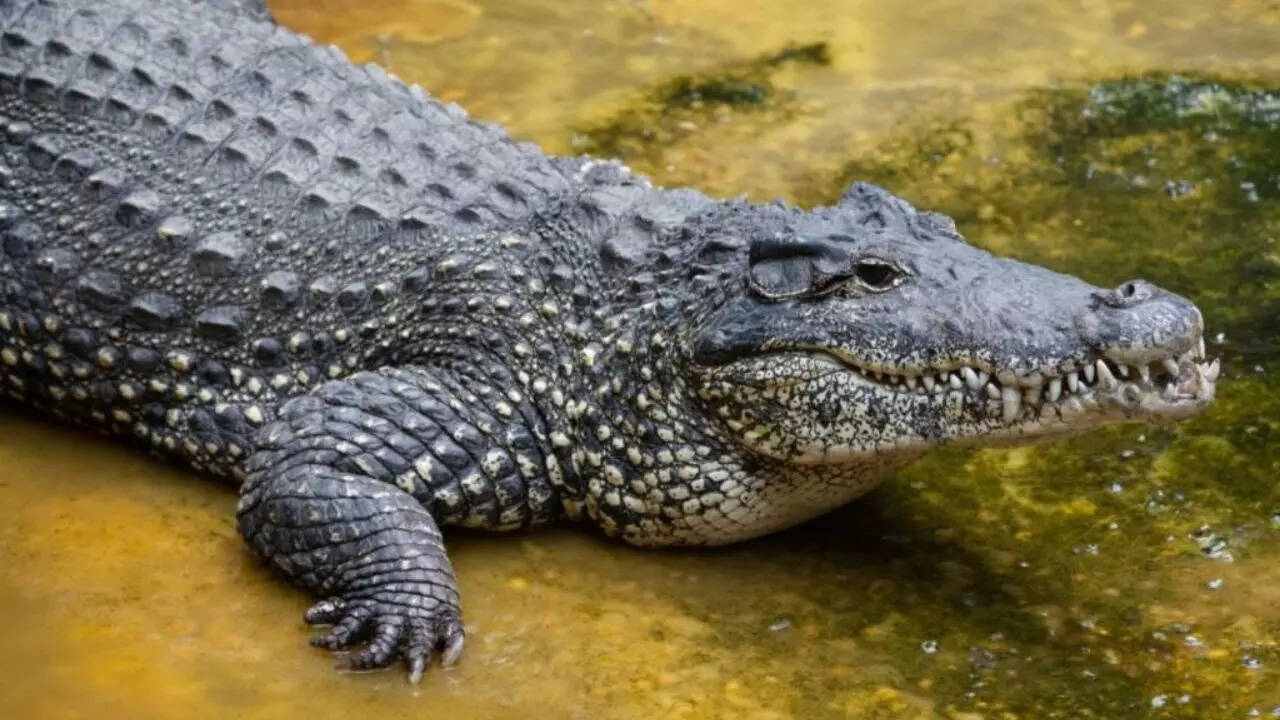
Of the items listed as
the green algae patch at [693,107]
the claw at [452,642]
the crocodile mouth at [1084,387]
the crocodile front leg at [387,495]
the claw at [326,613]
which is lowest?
the claw at [452,642]

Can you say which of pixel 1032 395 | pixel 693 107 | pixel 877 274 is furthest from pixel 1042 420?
pixel 693 107

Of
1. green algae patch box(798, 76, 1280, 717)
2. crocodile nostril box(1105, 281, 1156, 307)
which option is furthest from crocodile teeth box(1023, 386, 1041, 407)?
green algae patch box(798, 76, 1280, 717)

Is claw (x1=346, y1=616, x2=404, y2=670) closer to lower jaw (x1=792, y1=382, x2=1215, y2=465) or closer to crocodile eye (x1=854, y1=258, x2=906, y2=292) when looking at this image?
lower jaw (x1=792, y1=382, x2=1215, y2=465)

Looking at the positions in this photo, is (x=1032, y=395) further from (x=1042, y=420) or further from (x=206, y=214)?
(x=206, y=214)

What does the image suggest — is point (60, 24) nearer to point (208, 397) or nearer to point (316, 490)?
point (208, 397)

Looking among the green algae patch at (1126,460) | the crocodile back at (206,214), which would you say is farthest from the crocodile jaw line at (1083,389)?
the crocodile back at (206,214)

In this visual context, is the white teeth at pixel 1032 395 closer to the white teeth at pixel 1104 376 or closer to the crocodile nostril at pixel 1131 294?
the white teeth at pixel 1104 376

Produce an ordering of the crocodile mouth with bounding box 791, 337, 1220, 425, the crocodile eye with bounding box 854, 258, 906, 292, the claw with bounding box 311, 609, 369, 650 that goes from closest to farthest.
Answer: the crocodile mouth with bounding box 791, 337, 1220, 425, the claw with bounding box 311, 609, 369, 650, the crocodile eye with bounding box 854, 258, 906, 292
